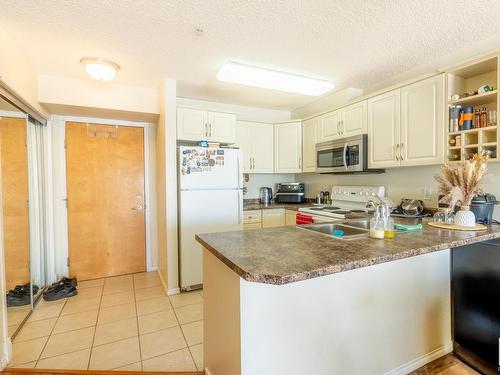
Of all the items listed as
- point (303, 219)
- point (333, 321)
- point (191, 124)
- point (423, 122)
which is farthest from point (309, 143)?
point (333, 321)

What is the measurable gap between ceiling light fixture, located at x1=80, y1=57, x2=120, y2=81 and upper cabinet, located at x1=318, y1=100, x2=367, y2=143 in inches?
98.4

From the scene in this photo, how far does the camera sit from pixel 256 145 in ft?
13.0

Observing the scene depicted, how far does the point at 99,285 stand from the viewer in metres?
3.31

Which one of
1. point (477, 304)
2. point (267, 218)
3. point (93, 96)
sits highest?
point (93, 96)

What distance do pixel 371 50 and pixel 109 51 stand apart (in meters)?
2.31

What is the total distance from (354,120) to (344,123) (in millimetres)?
146

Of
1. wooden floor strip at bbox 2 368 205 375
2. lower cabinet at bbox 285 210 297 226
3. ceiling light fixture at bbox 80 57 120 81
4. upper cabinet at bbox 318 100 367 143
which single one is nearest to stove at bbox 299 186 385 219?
lower cabinet at bbox 285 210 297 226

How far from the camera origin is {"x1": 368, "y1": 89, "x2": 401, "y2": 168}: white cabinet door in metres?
2.67

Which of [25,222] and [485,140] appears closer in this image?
[485,140]

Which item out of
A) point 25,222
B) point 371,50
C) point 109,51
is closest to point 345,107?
point 371,50

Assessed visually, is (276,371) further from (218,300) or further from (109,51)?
(109,51)

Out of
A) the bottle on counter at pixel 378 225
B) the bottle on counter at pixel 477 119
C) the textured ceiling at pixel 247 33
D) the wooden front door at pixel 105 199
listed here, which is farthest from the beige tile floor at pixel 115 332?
the bottle on counter at pixel 477 119

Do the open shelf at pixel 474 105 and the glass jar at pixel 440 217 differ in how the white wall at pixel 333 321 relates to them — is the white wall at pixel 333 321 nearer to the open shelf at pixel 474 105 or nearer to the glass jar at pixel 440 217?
the glass jar at pixel 440 217

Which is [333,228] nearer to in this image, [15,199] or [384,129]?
[384,129]
